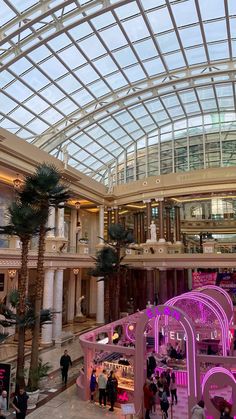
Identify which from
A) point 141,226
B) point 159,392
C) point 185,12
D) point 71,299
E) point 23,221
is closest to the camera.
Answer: point 159,392

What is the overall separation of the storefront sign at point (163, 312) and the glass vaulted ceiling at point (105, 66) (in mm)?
16064

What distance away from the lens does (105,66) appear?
25.3 m

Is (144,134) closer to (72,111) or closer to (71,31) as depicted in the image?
(72,111)

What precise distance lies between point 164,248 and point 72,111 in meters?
13.0

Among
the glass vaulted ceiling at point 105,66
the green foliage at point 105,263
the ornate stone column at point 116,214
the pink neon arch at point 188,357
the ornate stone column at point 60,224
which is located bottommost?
the pink neon arch at point 188,357

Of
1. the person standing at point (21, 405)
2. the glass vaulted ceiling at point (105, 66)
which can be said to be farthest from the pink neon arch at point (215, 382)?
the glass vaulted ceiling at point (105, 66)

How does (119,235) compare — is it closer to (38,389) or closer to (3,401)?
(38,389)

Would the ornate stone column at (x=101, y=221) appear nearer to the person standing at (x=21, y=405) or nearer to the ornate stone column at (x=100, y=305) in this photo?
the ornate stone column at (x=100, y=305)

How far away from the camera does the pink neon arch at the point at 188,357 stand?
1107cm

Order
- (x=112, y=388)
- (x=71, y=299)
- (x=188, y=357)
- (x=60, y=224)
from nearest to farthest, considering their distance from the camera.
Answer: (x=188, y=357)
(x=112, y=388)
(x=60, y=224)
(x=71, y=299)

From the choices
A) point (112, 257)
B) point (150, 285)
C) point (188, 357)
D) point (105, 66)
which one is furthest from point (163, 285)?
point (188, 357)

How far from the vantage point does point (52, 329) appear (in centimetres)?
2264

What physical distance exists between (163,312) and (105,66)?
19074 mm

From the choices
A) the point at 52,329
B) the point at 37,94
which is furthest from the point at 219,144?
A: the point at 52,329
